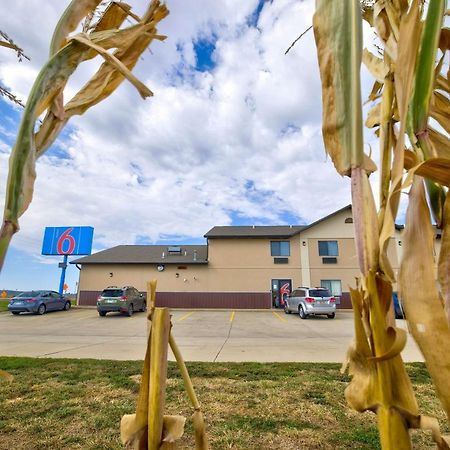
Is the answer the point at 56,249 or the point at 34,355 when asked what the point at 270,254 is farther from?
the point at 34,355

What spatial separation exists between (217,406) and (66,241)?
68.6 feet

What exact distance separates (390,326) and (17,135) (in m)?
0.57

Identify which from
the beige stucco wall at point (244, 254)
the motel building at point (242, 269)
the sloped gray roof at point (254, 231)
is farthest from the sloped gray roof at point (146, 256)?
the sloped gray roof at point (254, 231)

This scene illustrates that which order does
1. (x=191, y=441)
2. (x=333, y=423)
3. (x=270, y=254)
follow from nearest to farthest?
(x=191, y=441)
(x=333, y=423)
(x=270, y=254)

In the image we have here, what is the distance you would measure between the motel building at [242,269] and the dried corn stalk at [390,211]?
20.6 meters

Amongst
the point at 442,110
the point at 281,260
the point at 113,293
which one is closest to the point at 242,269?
the point at 281,260

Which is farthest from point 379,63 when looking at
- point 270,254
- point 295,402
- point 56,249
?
point 56,249

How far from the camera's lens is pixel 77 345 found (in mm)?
8133

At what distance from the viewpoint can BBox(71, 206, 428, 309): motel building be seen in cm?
2056

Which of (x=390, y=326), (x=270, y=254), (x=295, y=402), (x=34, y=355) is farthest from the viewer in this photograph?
(x=270, y=254)

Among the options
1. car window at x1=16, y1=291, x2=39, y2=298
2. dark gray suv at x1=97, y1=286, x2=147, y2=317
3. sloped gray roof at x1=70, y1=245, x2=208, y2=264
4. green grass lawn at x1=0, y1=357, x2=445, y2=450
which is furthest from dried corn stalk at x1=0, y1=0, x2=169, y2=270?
sloped gray roof at x1=70, y1=245, x2=208, y2=264

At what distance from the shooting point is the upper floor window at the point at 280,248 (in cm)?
2139

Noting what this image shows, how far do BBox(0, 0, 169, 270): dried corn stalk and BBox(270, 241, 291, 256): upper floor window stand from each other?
832 inches

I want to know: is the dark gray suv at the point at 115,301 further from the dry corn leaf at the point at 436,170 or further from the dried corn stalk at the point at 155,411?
the dry corn leaf at the point at 436,170
